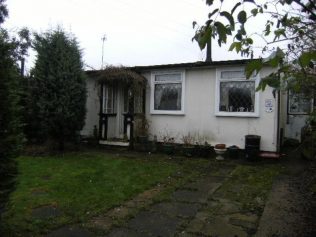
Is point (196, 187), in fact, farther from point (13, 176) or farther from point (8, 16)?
point (8, 16)

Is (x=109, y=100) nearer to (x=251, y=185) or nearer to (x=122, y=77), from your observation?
(x=122, y=77)

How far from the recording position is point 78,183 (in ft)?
21.2

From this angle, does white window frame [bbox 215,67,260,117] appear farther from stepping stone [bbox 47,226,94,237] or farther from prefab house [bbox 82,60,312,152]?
stepping stone [bbox 47,226,94,237]

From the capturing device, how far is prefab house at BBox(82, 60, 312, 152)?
9844mm

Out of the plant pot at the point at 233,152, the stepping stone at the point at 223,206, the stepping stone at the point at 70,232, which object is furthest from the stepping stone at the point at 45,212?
the plant pot at the point at 233,152

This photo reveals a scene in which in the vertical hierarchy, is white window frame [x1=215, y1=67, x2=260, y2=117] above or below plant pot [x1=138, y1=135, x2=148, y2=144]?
above

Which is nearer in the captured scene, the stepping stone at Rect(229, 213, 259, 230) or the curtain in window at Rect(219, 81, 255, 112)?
the stepping stone at Rect(229, 213, 259, 230)

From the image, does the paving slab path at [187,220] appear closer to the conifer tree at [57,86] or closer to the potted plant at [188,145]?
the potted plant at [188,145]

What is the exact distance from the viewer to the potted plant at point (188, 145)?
10.3 meters

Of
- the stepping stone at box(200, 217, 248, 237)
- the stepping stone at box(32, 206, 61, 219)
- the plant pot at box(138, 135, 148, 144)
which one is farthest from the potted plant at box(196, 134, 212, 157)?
the stepping stone at box(32, 206, 61, 219)

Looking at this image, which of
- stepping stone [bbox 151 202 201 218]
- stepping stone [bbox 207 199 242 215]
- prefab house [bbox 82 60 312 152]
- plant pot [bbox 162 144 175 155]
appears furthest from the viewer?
plant pot [bbox 162 144 175 155]

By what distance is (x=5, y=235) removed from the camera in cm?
381

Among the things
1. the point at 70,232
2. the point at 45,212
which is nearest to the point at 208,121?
the point at 45,212

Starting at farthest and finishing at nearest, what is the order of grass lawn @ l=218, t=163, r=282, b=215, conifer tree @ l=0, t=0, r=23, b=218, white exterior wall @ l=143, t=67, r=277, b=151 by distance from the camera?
white exterior wall @ l=143, t=67, r=277, b=151 → grass lawn @ l=218, t=163, r=282, b=215 → conifer tree @ l=0, t=0, r=23, b=218
